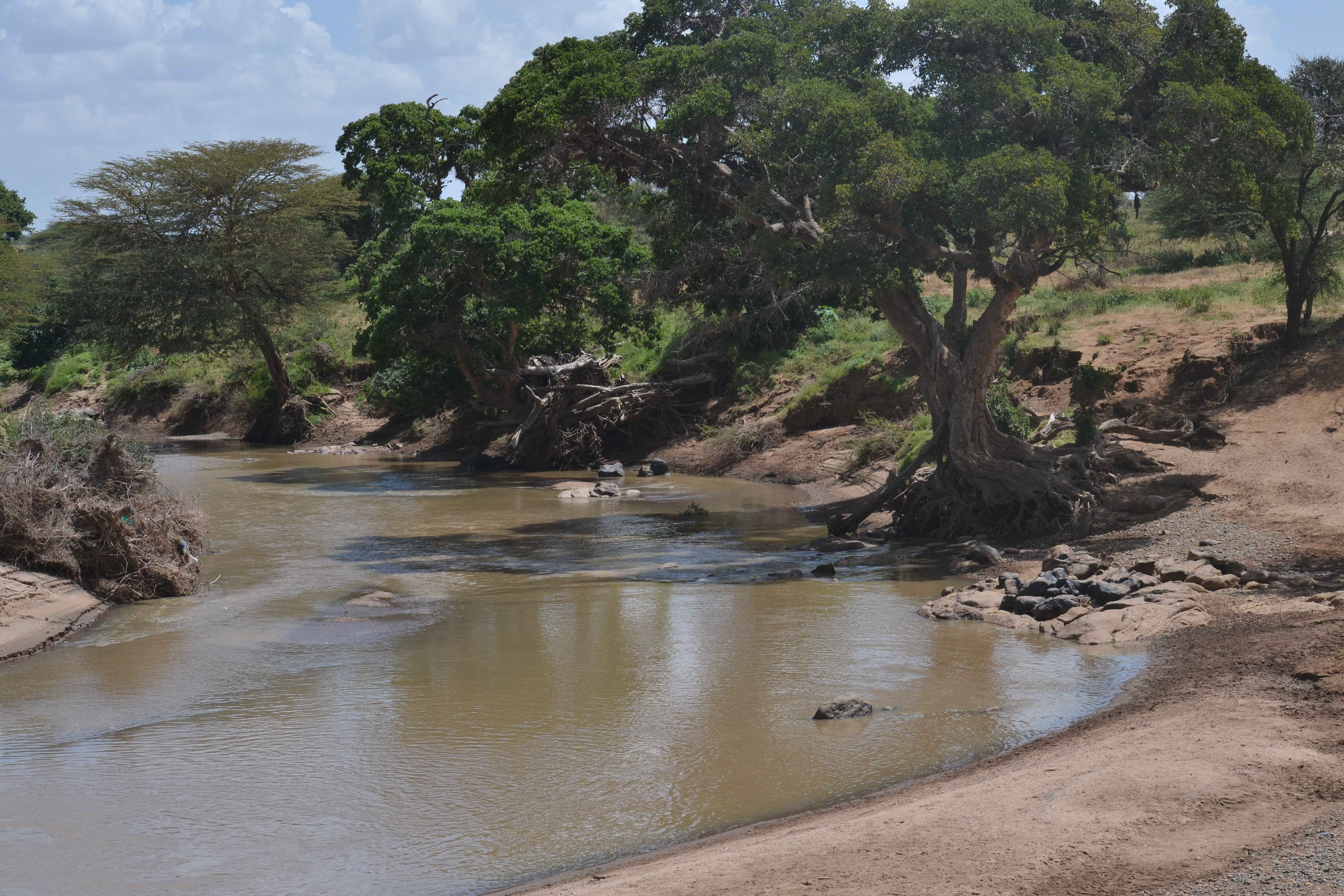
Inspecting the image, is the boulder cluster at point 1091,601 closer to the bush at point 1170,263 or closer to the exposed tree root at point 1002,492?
the exposed tree root at point 1002,492

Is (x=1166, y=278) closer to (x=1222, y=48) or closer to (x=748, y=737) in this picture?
(x=1222, y=48)

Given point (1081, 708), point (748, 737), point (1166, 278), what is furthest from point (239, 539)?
point (1166, 278)

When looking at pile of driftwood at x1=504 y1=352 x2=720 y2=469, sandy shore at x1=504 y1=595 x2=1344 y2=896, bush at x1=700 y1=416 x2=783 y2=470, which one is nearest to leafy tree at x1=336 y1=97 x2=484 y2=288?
pile of driftwood at x1=504 y1=352 x2=720 y2=469

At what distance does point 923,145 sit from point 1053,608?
6723mm

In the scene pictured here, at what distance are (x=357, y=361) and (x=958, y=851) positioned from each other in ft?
114

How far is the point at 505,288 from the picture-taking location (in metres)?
24.6

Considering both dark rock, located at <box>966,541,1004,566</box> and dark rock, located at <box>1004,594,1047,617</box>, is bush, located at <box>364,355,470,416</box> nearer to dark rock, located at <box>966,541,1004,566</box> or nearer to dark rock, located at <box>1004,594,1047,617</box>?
dark rock, located at <box>966,541,1004,566</box>

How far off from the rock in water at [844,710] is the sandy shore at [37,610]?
7004 mm

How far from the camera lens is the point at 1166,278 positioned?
24203 millimetres

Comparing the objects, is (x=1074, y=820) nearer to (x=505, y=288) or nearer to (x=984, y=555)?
(x=984, y=555)

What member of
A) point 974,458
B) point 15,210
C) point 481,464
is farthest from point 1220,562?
point 15,210

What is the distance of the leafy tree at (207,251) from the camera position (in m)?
33.3

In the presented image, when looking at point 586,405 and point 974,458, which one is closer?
point 974,458

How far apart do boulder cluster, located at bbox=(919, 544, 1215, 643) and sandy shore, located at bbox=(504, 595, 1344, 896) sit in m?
2.59
